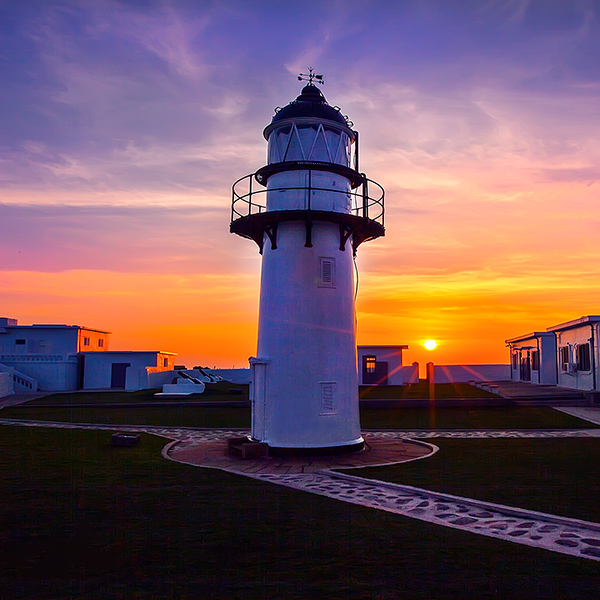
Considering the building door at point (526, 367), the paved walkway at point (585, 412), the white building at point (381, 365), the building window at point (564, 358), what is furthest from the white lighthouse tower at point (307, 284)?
Result: the building door at point (526, 367)

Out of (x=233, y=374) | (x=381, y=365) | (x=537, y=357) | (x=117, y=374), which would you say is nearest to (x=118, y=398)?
(x=117, y=374)

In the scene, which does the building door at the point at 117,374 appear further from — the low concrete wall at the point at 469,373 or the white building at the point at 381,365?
the low concrete wall at the point at 469,373

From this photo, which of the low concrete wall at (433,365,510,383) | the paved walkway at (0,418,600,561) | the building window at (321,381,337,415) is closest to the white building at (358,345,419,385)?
the low concrete wall at (433,365,510,383)

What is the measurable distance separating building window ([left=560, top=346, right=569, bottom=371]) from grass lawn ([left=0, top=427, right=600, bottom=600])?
Answer: 29.7m

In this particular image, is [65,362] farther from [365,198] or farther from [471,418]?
[365,198]

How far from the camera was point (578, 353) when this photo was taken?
33125mm

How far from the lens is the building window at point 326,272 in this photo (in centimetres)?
1498

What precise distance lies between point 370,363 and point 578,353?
15078mm

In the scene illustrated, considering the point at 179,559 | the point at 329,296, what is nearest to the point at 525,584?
the point at 179,559

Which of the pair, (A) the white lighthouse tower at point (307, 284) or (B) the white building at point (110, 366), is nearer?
(A) the white lighthouse tower at point (307, 284)

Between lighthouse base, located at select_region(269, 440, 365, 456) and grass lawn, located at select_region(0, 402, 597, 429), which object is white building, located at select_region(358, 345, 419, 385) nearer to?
grass lawn, located at select_region(0, 402, 597, 429)

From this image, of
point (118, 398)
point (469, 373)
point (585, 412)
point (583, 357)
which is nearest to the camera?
point (585, 412)

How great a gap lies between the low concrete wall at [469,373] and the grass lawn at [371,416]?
25369mm

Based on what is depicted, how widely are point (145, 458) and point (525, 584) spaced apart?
10618 mm
